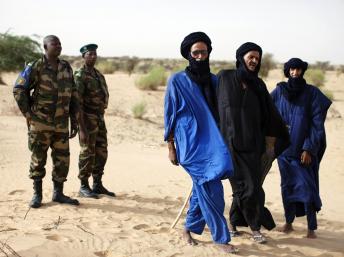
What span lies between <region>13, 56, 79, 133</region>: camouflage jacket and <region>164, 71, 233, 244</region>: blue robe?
180 cm

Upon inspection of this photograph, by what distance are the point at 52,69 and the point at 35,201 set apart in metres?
1.62

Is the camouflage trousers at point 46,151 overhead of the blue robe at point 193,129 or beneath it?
beneath

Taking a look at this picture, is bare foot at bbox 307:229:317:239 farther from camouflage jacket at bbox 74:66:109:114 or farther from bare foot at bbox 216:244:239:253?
camouflage jacket at bbox 74:66:109:114

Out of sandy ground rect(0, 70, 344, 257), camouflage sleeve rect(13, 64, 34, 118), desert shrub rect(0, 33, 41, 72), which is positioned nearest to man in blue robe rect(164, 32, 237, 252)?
sandy ground rect(0, 70, 344, 257)

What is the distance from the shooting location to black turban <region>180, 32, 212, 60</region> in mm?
4613

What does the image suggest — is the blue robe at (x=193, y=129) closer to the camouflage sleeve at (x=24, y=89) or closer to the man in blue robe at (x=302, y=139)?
the man in blue robe at (x=302, y=139)

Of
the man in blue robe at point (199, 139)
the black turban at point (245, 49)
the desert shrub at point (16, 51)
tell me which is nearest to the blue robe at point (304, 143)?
the black turban at point (245, 49)

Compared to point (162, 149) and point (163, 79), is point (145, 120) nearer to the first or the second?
point (162, 149)

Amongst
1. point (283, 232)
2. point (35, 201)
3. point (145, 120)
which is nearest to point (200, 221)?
point (283, 232)

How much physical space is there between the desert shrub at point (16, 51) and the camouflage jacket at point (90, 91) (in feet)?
52.5

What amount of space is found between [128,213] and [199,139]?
1948 millimetres

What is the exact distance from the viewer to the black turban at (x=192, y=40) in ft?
15.1

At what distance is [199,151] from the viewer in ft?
14.9

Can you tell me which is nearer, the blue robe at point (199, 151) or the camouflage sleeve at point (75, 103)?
the blue robe at point (199, 151)
